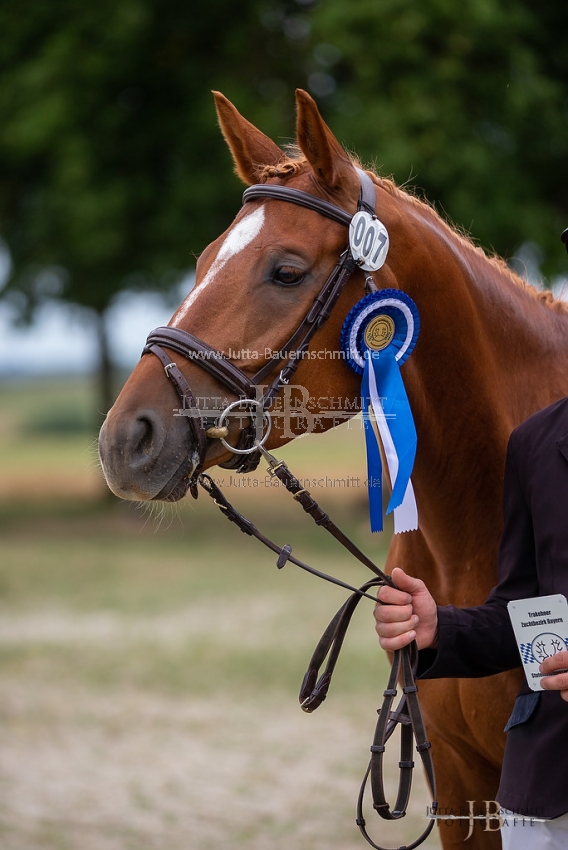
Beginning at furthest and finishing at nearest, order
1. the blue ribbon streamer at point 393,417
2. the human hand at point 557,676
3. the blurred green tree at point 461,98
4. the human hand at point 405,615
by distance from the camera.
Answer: the blurred green tree at point 461,98 < the blue ribbon streamer at point 393,417 < the human hand at point 405,615 < the human hand at point 557,676

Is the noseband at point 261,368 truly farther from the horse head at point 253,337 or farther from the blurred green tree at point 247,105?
the blurred green tree at point 247,105

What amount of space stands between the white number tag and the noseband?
0.08ft

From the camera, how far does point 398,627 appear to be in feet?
7.07

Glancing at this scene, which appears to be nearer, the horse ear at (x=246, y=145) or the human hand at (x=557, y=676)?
the human hand at (x=557, y=676)

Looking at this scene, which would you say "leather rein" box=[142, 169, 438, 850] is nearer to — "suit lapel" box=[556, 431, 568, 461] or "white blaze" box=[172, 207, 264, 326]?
"white blaze" box=[172, 207, 264, 326]

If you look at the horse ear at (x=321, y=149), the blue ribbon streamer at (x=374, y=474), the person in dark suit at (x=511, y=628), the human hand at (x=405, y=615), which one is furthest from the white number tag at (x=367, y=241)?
the human hand at (x=405, y=615)

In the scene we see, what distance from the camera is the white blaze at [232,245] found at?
2.19m

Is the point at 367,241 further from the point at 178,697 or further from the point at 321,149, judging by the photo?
the point at 178,697

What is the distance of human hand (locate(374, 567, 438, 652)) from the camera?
2154 mm

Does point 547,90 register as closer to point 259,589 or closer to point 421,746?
point 259,589

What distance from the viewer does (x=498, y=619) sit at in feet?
7.14

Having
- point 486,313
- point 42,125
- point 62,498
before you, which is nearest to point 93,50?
point 42,125

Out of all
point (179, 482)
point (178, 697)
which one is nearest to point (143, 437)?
point (179, 482)

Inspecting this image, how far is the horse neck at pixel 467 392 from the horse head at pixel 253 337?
0.21 meters
